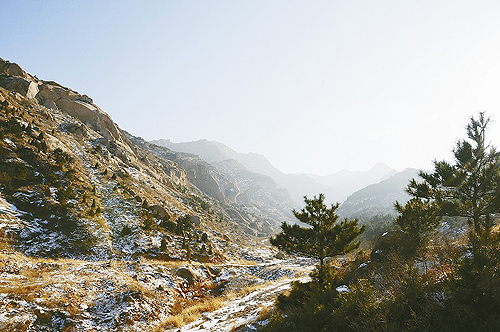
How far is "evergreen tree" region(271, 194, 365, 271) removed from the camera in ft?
36.6

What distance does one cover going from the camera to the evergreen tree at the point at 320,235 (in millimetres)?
11141


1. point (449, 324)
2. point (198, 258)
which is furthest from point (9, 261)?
point (449, 324)

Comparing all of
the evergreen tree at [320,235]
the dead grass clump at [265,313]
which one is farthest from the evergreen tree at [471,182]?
the dead grass clump at [265,313]

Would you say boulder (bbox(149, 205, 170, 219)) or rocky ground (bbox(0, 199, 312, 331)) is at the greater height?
boulder (bbox(149, 205, 170, 219))

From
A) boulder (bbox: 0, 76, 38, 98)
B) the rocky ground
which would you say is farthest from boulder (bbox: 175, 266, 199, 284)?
boulder (bbox: 0, 76, 38, 98)

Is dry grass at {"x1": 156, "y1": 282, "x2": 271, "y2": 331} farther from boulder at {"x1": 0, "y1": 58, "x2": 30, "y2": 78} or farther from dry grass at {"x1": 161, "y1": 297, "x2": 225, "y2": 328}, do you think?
boulder at {"x1": 0, "y1": 58, "x2": 30, "y2": 78}

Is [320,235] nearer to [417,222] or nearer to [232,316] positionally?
[417,222]

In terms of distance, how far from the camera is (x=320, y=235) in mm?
11266

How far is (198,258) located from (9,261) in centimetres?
1575

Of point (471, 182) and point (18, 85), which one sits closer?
point (471, 182)

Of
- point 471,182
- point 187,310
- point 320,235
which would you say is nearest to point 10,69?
point 187,310

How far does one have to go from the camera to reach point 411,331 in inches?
217

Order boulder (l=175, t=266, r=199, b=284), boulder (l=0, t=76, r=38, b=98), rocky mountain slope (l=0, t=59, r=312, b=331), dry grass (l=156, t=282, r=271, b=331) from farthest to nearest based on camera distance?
1. boulder (l=0, t=76, r=38, b=98)
2. boulder (l=175, t=266, r=199, b=284)
3. dry grass (l=156, t=282, r=271, b=331)
4. rocky mountain slope (l=0, t=59, r=312, b=331)

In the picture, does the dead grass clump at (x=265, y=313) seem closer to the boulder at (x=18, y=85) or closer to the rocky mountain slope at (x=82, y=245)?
the rocky mountain slope at (x=82, y=245)
